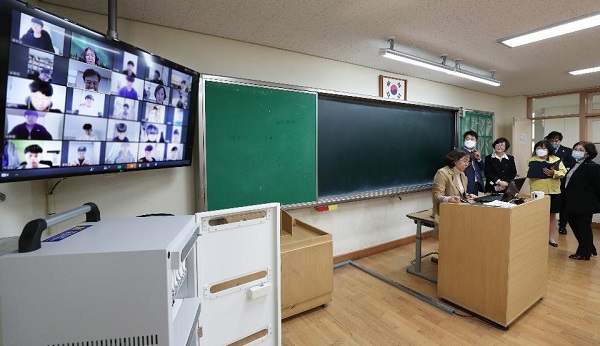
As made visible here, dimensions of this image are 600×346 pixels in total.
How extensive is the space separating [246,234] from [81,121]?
3.40ft

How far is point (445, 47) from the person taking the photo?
114 inches

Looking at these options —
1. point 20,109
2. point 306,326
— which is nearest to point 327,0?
point 20,109

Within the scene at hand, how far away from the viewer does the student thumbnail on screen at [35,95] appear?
3.60ft

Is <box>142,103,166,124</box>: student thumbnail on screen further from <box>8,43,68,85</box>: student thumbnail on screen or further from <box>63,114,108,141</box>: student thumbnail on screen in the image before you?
<box>8,43,68,85</box>: student thumbnail on screen

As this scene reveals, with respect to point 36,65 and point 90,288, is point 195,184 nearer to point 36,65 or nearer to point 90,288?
point 36,65

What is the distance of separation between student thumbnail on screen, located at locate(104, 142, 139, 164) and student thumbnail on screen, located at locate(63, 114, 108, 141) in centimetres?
9

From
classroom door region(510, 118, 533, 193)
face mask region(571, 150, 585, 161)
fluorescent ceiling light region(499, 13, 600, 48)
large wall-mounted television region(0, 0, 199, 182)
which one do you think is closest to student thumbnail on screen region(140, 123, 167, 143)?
large wall-mounted television region(0, 0, 199, 182)

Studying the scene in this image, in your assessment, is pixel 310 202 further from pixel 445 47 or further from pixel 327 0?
pixel 445 47

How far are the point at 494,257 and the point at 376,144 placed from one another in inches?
73.2

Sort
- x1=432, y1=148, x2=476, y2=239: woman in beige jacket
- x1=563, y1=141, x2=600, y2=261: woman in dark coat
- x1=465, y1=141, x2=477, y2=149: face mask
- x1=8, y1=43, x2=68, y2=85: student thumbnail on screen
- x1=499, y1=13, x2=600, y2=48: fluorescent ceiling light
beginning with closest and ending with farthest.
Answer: x1=8, y1=43, x2=68, y2=85: student thumbnail on screen < x1=499, y1=13, x2=600, y2=48: fluorescent ceiling light < x1=432, y1=148, x2=476, y2=239: woman in beige jacket < x1=563, y1=141, x2=600, y2=261: woman in dark coat < x1=465, y1=141, x2=477, y2=149: face mask

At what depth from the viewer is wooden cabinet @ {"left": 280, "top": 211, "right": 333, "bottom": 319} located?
228cm

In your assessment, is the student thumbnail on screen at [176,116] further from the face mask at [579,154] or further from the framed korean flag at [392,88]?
the face mask at [579,154]

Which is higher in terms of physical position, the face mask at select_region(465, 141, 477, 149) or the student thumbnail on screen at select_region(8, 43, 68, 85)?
the face mask at select_region(465, 141, 477, 149)

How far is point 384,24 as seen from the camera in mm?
2359
